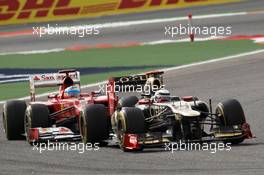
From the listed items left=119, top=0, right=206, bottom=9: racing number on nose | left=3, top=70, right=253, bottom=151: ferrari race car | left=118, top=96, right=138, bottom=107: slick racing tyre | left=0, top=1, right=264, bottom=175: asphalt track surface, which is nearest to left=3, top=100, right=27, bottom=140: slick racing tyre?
left=3, top=70, right=253, bottom=151: ferrari race car

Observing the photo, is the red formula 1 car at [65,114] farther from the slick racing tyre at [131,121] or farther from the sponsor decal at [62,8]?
the sponsor decal at [62,8]

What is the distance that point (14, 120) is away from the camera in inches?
708

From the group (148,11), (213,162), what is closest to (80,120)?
(213,162)

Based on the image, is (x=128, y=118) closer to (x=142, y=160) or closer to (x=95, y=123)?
(x=95, y=123)

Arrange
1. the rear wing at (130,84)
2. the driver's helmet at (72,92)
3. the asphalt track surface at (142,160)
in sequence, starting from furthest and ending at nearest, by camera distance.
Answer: the driver's helmet at (72,92) < the rear wing at (130,84) < the asphalt track surface at (142,160)

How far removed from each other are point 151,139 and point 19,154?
1999 millimetres

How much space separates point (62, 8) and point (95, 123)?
27.8m

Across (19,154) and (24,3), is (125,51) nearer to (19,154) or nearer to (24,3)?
(24,3)

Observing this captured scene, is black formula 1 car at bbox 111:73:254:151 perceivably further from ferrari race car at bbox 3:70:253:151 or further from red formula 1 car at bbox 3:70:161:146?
red formula 1 car at bbox 3:70:161:146

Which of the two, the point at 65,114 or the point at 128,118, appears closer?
the point at 128,118

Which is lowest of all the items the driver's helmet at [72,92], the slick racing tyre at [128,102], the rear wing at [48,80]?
the slick racing tyre at [128,102]

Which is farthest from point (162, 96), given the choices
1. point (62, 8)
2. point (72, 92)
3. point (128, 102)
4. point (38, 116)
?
point (62, 8)

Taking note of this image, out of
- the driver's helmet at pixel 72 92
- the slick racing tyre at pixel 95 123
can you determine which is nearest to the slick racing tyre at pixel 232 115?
the slick racing tyre at pixel 95 123

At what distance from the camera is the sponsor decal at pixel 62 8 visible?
4312 cm
